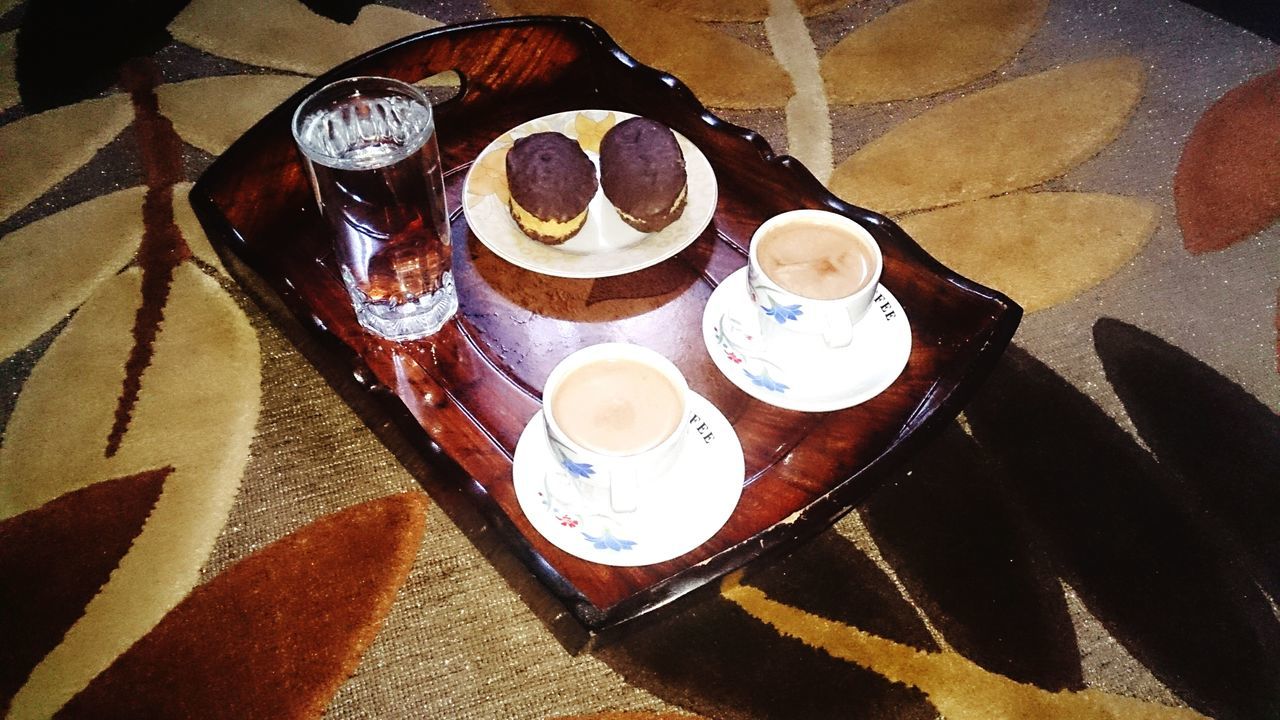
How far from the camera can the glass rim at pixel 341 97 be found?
0.80m

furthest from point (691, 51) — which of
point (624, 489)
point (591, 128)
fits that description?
point (624, 489)

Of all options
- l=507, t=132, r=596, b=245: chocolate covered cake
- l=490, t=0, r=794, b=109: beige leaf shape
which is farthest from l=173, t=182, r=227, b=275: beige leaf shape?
l=490, t=0, r=794, b=109: beige leaf shape

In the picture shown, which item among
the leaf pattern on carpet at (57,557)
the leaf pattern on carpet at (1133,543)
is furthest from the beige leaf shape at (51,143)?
the leaf pattern on carpet at (1133,543)

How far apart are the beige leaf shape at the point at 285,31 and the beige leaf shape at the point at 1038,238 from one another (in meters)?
0.97

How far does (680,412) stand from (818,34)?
1.12 metres

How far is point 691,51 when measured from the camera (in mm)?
1587

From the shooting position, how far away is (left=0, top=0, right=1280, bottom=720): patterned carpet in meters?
0.92

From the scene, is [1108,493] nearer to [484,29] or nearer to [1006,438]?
[1006,438]

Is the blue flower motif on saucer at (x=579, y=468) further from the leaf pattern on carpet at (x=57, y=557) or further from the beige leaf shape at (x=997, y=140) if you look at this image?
the beige leaf shape at (x=997, y=140)

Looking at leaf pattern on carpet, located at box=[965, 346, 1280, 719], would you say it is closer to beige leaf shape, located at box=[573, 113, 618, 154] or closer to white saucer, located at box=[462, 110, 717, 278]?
white saucer, located at box=[462, 110, 717, 278]

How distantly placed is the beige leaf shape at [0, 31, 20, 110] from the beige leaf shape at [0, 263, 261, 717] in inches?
20.9

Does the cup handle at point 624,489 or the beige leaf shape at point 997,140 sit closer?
the cup handle at point 624,489

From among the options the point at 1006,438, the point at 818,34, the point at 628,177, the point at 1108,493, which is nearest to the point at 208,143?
the point at 628,177

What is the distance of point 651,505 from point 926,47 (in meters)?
1.19
